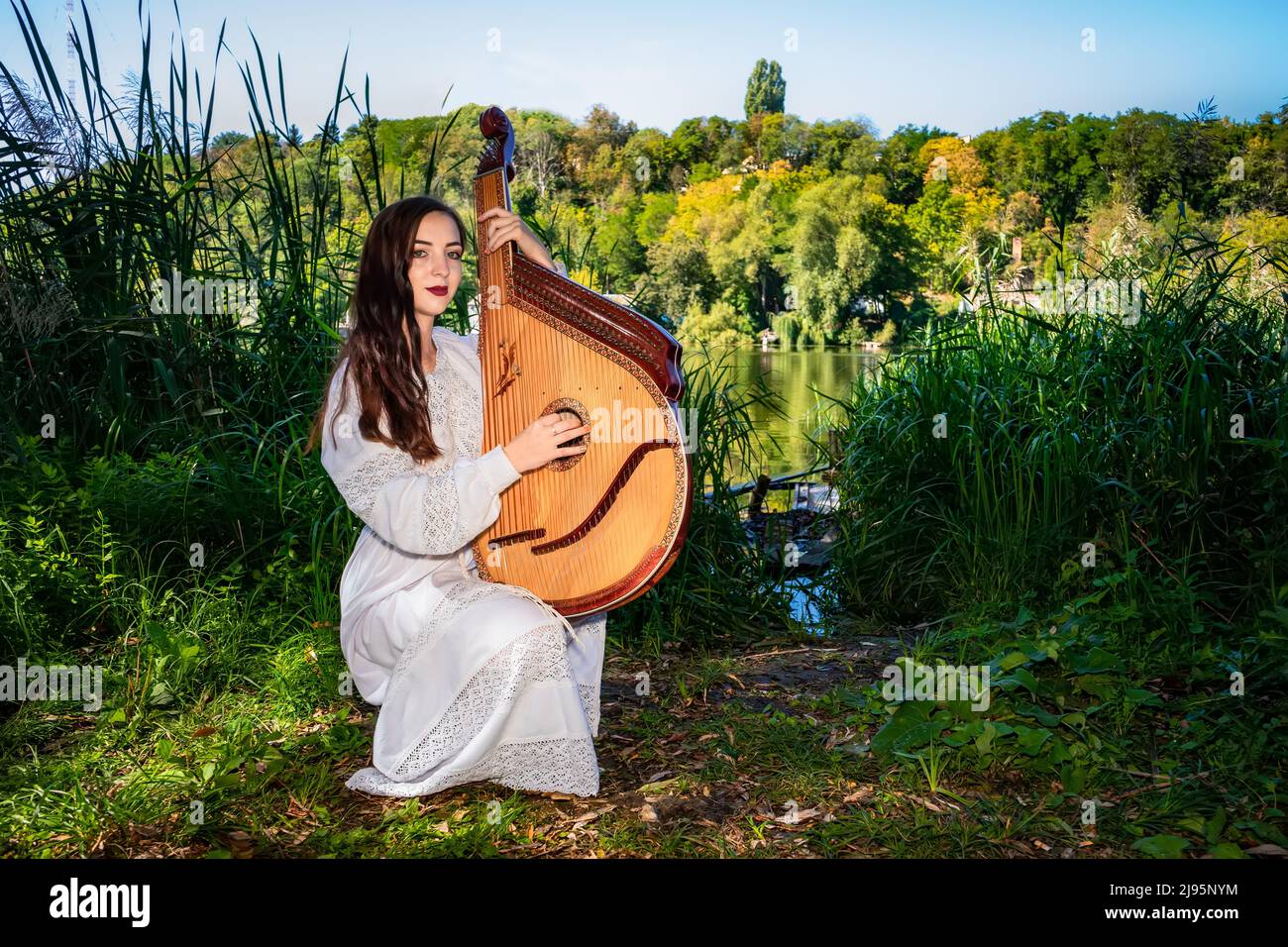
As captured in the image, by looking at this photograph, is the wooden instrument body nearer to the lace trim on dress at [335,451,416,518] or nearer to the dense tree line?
the lace trim on dress at [335,451,416,518]

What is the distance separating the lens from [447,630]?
8.05ft

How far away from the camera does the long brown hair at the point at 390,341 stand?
2.47m

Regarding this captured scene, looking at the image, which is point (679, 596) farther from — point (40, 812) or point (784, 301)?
point (784, 301)

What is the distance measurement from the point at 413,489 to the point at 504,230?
625 mm

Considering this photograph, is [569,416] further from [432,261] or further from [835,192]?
[835,192]

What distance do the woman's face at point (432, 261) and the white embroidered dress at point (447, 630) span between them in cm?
17

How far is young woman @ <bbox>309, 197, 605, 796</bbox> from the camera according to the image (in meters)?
2.37

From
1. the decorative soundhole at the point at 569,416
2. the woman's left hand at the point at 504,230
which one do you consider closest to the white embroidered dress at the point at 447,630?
the decorative soundhole at the point at 569,416

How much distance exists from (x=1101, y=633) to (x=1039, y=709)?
70cm

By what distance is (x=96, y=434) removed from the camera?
424 centimetres

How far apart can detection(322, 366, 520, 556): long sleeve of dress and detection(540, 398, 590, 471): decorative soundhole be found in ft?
0.32

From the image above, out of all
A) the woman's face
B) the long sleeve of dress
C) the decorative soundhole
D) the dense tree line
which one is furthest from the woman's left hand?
the dense tree line

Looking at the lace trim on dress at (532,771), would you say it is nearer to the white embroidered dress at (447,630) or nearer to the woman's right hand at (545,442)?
the white embroidered dress at (447,630)
